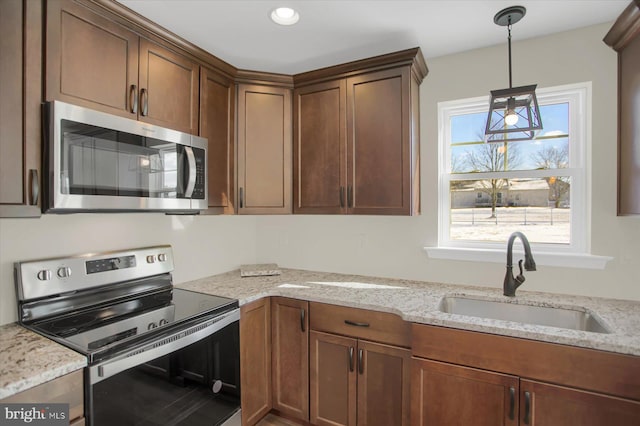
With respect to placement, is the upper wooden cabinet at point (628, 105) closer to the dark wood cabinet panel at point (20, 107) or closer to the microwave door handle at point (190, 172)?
the microwave door handle at point (190, 172)

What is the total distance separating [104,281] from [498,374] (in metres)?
1.98

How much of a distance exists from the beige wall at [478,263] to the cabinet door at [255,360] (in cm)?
77

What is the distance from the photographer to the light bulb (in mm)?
1562

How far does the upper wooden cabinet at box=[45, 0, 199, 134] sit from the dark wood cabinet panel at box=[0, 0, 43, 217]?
0.16 feet

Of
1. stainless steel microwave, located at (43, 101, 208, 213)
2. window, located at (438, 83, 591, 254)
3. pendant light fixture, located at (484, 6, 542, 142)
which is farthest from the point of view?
window, located at (438, 83, 591, 254)

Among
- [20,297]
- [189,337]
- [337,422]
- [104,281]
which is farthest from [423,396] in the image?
[20,297]

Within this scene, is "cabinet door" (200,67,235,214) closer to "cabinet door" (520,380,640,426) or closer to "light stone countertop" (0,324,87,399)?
"light stone countertop" (0,324,87,399)

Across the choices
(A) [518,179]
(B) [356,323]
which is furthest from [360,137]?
(B) [356,323]

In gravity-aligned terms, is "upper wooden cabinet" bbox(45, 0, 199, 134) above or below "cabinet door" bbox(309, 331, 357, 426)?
above

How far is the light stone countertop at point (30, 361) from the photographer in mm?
1000

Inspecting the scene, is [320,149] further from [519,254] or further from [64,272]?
Answer: [64,272]

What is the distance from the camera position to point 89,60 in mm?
1459

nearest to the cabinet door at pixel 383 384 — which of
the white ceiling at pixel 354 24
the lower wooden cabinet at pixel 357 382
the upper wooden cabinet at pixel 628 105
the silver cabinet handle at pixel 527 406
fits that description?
Answer: the lower wooden cabinet at pixel 357 382

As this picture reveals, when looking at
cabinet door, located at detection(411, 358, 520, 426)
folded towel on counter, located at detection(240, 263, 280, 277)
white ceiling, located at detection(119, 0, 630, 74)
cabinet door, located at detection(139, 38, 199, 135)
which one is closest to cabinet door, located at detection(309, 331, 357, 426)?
cabinet door, located at detection(411, 358, 520, 426)
